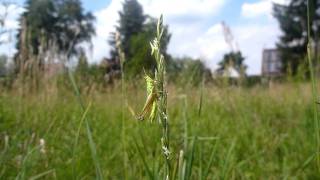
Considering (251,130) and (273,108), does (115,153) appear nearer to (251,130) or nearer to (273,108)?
(251,130)

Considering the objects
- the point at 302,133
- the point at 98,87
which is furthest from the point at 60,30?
the point at 302,133

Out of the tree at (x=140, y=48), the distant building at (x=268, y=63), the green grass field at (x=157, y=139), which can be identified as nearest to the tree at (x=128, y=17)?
the tree at (x=140, y=48)

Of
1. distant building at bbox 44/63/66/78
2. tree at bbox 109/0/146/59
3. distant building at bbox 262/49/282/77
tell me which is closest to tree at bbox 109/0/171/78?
tree at bbox 109/0/146/59

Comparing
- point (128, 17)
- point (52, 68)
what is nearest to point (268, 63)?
point (52, 68)

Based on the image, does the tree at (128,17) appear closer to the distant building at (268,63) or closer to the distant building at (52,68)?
the distant building at (52,68)

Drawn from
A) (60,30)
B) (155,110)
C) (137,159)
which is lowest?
(137,159)

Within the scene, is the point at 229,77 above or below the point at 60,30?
below

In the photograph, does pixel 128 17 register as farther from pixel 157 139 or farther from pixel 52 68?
pixel 52 68

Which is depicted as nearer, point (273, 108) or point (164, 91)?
point (164, 91)

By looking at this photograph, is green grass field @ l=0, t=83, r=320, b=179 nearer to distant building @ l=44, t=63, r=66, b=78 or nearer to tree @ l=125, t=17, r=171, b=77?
tree @ l=125, t=17, r=171, b=77
